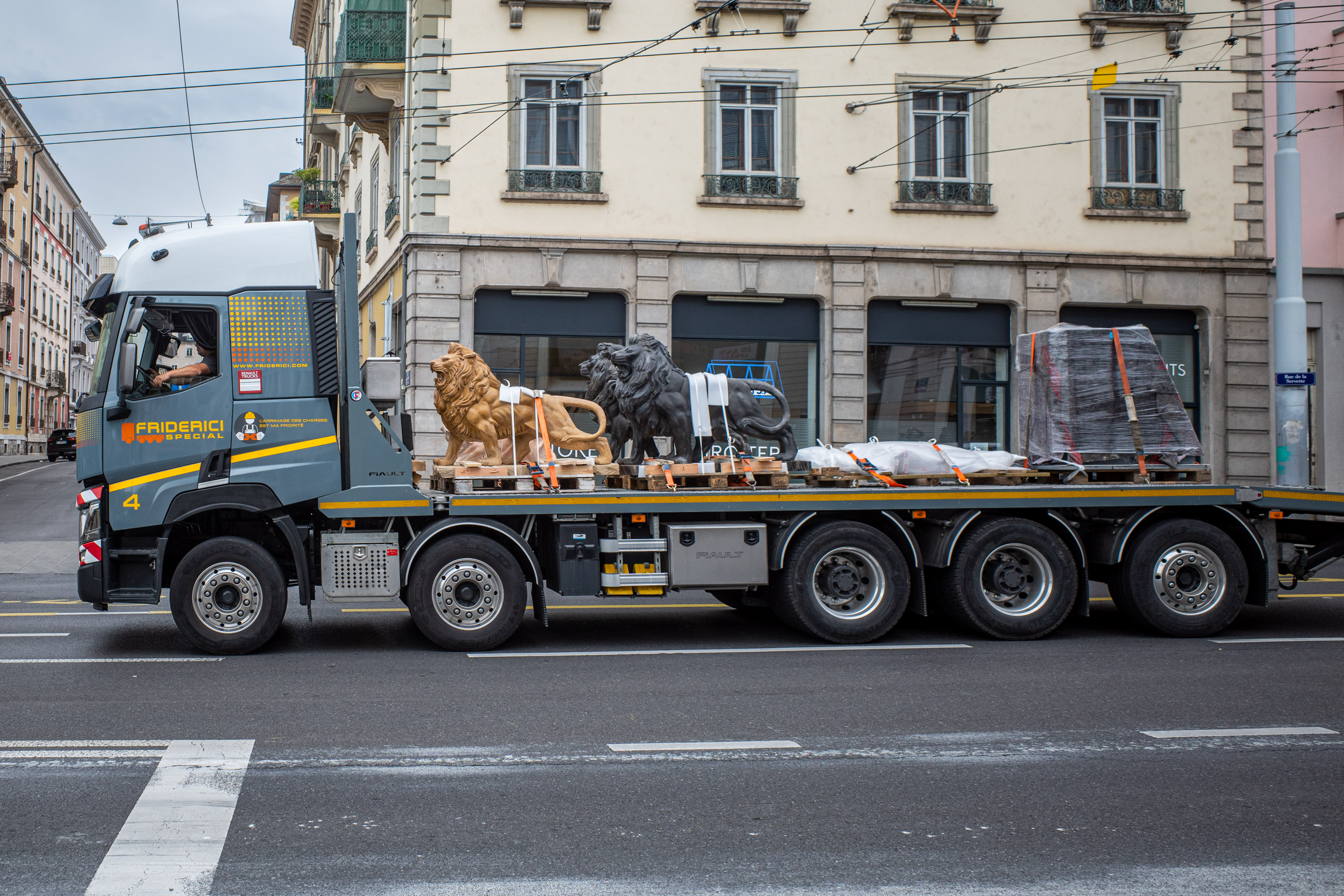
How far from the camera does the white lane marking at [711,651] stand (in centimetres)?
867

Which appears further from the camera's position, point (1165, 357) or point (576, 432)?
point (1165, 357)

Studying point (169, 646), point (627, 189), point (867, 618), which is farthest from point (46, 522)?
point (867, 618)

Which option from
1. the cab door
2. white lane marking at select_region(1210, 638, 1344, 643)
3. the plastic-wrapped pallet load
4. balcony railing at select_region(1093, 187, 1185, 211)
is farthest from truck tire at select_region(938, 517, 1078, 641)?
balcony railing at select_region(1093, 187, 1185, 211)

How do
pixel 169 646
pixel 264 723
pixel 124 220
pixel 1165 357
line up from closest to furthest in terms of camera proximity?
pixel 264 723
pixel 169 646
pixel 1165 357
pixel 124 220

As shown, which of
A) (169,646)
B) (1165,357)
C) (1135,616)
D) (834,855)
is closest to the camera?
(834,855)

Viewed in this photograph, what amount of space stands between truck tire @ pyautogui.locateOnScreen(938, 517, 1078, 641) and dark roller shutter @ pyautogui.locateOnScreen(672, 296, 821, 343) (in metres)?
11.0

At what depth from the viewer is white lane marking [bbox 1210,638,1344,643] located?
9.42 m

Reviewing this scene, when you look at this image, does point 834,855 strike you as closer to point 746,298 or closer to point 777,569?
point 777,569

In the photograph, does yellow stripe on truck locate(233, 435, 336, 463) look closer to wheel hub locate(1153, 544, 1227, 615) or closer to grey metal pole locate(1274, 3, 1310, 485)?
wheel hub locate(1153, 544, 1227, 615)

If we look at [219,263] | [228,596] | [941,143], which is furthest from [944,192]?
[228,596]

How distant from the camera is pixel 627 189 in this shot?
64.0ft

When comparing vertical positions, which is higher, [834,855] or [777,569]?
[777,569]

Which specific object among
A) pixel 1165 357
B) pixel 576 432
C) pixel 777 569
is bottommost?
pixel 777 569

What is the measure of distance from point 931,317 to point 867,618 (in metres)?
12.3
